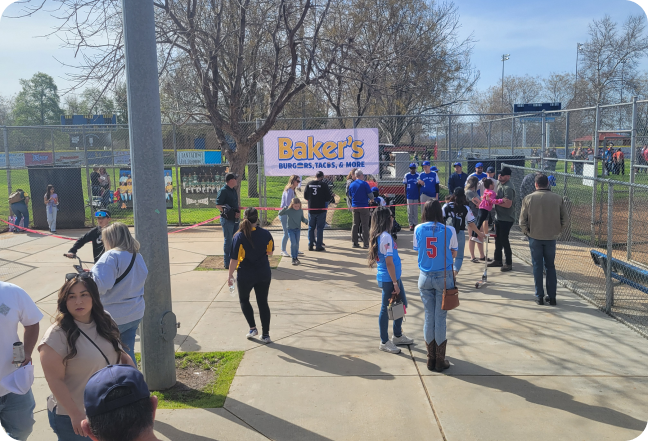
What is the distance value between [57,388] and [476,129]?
93.6 ft

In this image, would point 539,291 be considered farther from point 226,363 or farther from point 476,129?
point 476,129

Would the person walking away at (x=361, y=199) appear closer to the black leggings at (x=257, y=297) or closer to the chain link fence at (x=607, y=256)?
the chain link fence at (x=607, y=256)

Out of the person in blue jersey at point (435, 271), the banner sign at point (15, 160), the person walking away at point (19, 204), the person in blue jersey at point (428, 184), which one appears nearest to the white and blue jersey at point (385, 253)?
the person in blue jersey at point (435, 271)

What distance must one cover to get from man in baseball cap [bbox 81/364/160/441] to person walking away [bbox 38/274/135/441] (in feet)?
4.08

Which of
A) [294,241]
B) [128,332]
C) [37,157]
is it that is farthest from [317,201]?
[37,157]

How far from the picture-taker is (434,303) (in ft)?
18.0

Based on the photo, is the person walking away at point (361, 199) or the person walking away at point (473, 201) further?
the person walking away at point (361, 199)

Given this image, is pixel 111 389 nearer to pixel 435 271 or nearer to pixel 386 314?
pixel 435 271

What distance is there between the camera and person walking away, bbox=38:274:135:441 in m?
2.96

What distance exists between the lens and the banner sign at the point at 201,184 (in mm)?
15273

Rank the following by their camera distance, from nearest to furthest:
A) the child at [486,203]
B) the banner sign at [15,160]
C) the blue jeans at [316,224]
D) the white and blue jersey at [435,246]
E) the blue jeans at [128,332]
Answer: the blue jeans at [128,332]
the white and blue jersey at [435,246]
the child at [486,203]
the blue jeans at [316,224]
the banner sign at [15,160]

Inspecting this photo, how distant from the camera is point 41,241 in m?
13.3

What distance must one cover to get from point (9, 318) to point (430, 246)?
12.6ft

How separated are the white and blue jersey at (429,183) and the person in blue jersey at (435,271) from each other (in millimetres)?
7937
